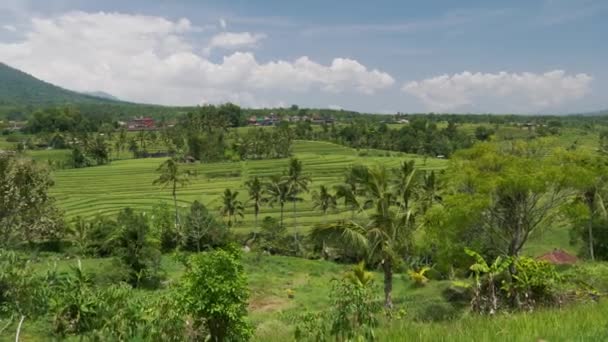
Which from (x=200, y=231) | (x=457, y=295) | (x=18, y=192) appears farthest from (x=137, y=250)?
(x=457, y=295)

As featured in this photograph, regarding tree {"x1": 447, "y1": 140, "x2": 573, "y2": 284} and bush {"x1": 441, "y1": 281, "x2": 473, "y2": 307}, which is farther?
bush {"x1": 441, "y1": 281, "x2": 473, "y2": 307}

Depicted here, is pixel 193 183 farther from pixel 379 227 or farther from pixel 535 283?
pixel 535 283

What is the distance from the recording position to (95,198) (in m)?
67.2

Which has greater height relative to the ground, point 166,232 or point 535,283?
point 535,283

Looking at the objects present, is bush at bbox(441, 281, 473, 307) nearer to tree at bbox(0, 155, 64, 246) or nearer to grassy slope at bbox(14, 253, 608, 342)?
grassy slope at bbox(14, 253, 608, 342)

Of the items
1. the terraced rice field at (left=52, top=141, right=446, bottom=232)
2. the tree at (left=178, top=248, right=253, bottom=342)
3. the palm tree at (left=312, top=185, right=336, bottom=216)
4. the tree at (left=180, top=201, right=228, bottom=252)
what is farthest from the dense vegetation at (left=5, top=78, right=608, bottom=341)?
the terraced rice field at (left=52, top=141, right=446, bottom=232)

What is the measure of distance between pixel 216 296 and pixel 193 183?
7090 cm

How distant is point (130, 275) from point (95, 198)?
4095 cm

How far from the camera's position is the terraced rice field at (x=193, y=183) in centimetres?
6271

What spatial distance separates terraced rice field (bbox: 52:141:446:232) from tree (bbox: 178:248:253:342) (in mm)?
46195

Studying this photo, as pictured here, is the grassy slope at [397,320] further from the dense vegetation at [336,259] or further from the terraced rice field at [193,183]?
the terraced rice field at [193,183]

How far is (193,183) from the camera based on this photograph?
78.2m

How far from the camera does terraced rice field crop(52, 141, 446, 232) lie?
62709 millimetres

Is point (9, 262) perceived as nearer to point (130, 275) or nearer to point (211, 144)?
point (130, 275)
